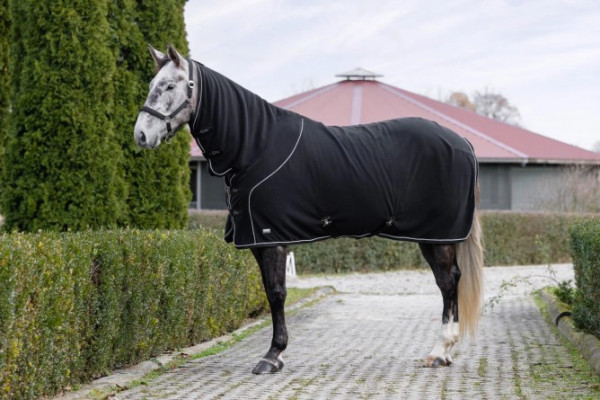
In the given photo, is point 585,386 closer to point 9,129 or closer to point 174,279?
point 174,279

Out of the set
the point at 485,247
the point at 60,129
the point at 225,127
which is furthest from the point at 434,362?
the point at 485,247

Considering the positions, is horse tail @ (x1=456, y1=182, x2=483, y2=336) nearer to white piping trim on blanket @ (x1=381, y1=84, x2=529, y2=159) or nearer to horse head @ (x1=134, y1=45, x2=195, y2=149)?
horse head @ (x1=134, y1=45, x2=195, y2=149)

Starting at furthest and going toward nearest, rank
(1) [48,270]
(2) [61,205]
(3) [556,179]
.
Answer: (3) [556,179]
(2) [61,205]
(1) [48,270]

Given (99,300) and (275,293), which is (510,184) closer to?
(275,293)

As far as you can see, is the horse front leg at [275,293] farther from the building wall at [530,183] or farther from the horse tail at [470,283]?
the building wall at [530,183]

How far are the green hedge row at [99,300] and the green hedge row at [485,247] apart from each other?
1056 cm

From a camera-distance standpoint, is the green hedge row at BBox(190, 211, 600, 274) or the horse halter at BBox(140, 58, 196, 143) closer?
the horse halter at BBox(140, 58, 196, 143)

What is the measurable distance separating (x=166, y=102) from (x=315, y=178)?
136 centimetres

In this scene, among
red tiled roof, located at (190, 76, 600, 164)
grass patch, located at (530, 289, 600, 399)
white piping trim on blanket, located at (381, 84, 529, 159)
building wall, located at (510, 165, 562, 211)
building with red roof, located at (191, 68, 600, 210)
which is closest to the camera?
grass patch, located at (530, 289, 600, 399)

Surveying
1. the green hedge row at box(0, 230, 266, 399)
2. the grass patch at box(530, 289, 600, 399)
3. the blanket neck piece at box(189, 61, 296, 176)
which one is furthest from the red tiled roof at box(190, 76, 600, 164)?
the blanket neck piece at box(189, 61, 296, 176)

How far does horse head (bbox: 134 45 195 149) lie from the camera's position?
21.0 feet

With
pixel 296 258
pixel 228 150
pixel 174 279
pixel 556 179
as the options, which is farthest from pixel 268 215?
pixel 556 179

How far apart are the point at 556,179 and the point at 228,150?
23.8 meters

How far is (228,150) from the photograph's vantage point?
6758 millimetres
